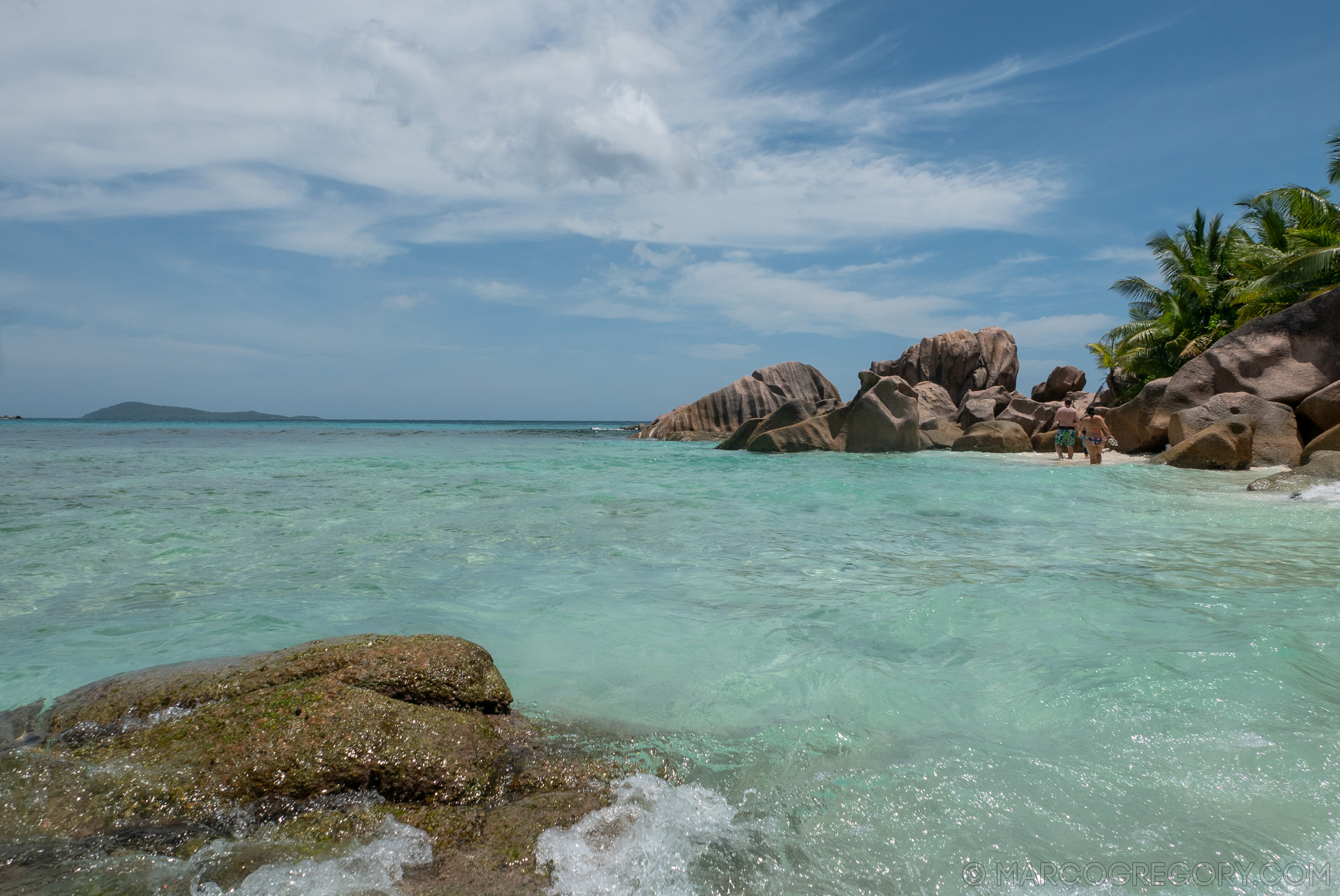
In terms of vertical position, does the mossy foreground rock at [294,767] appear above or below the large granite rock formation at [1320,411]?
below

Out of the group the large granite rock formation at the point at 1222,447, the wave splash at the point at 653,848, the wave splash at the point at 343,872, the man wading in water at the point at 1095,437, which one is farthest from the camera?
the man wading in water at the point at 1095,437

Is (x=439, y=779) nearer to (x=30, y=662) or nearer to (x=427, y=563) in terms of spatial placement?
(x=30, y=662)

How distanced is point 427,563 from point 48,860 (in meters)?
4.38

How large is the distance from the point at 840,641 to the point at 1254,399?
15.3 metres

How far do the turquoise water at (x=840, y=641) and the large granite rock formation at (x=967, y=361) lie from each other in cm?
2791

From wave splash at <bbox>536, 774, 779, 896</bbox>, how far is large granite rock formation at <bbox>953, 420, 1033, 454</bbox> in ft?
73.7

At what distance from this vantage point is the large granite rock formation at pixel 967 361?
3616 cm

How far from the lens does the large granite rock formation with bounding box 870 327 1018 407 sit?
36.2 meters

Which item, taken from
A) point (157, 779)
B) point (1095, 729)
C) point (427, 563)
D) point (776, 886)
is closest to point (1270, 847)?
point (1095, 729)

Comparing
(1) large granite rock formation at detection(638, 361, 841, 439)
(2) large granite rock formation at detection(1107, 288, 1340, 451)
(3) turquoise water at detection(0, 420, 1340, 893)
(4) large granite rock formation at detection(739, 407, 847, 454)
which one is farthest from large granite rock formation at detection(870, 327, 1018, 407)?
(3) turquoise water at detection(0, 420, 1340, 893)

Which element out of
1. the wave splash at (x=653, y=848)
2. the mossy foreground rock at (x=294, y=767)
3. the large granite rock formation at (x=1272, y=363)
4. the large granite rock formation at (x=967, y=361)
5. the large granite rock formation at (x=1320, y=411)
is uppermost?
the large granite rock formation at (x=967, y=361)

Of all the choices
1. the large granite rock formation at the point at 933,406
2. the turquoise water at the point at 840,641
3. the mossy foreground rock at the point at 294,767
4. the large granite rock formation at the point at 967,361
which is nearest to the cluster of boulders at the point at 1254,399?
the turquoise water at the point at 840,641

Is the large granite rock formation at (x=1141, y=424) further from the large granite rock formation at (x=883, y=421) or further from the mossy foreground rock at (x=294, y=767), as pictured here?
the mossy foreground rock at (x=294, y=767)

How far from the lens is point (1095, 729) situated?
287cm
